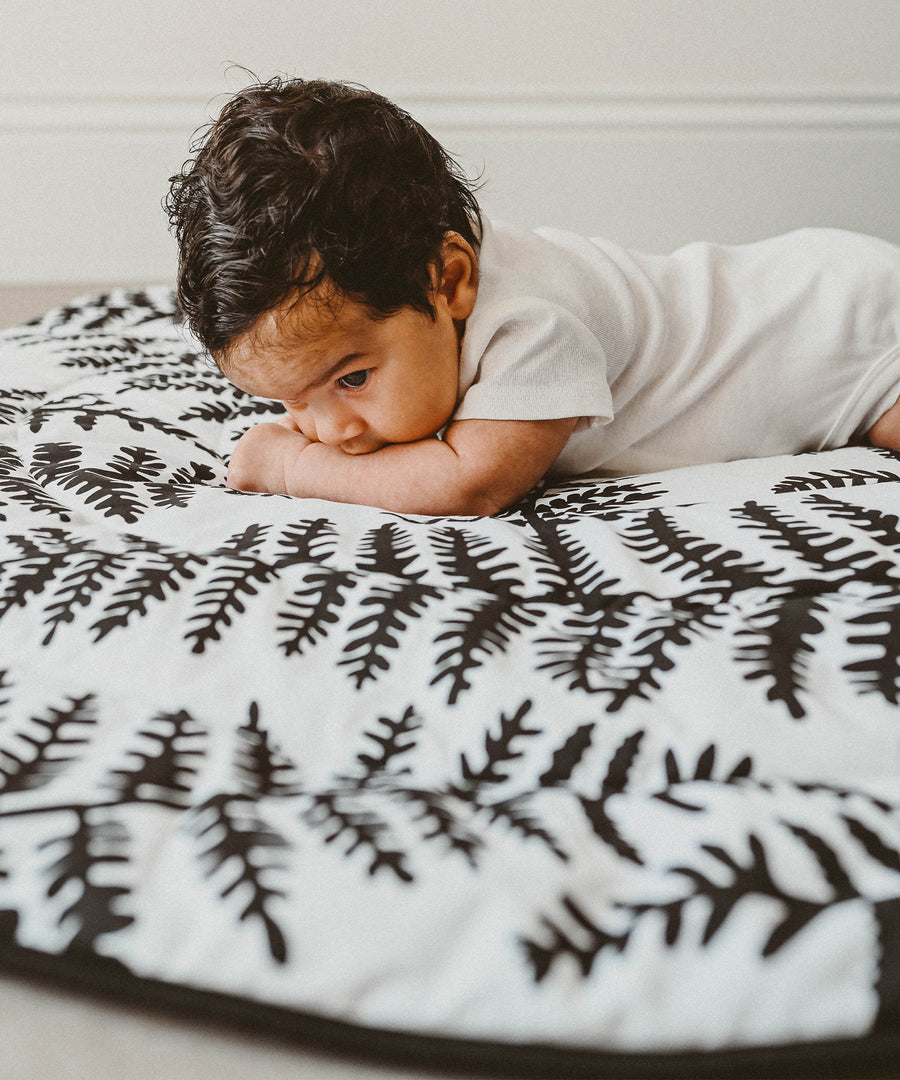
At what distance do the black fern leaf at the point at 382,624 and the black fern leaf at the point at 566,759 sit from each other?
102 millimetres

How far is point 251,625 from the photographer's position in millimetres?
501

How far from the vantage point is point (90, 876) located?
357mm

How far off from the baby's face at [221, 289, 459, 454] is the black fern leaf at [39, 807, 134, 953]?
1.39 ft

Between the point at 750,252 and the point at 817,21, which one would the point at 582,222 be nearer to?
the point at 817,21

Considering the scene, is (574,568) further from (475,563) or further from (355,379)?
(355,379)

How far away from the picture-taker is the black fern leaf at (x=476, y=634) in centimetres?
46

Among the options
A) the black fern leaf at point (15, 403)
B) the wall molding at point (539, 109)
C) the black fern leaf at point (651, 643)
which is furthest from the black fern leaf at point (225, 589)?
the wall molding at point (539, 109)

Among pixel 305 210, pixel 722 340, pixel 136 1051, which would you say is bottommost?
pixel 136 1051

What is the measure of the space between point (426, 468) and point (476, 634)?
0.32 meters

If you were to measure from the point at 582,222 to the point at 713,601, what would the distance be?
6.85ft

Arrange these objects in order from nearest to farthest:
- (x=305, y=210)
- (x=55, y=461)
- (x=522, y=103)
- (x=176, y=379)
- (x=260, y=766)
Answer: (x=260, y=766)
(x=305, y=210)
(x=55, y=461)
(x=176, y=379)
(x=522, y=103)

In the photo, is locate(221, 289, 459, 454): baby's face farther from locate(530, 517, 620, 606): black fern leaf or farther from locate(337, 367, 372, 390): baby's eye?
locate(530, 517, 620, 606): black fern leaf

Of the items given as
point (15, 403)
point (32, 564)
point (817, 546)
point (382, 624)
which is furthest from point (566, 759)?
point (15, 403)

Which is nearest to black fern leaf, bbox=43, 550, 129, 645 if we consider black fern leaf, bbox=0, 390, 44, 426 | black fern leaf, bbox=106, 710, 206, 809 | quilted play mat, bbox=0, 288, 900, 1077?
quilted play mat, bbox=0, 288, 900, 1077
